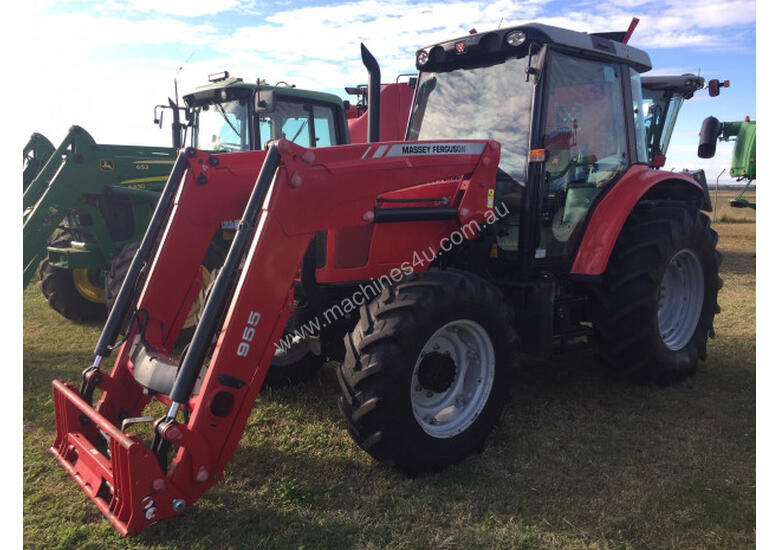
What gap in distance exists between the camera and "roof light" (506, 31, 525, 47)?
375 centimetres

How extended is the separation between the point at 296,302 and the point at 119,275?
2.55 m

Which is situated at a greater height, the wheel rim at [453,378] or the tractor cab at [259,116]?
the tractor cab at [259,116]

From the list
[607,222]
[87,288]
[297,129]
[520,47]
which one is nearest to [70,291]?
[87,288]

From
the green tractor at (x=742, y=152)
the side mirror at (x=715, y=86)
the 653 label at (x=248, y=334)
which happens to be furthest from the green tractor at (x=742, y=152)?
the 653 label at (x=248, y=334)

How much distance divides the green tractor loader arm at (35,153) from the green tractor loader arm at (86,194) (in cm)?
126

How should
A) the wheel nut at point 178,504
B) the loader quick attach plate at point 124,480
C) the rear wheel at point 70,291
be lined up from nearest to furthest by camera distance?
1. the loader quick attach plate at point 124,480
2. the wheel nut at point 178,504
3. the rear wheel at point 70,291

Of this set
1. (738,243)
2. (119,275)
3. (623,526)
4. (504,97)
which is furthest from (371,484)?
(738,243)

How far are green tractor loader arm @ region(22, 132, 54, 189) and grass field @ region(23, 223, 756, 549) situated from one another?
400 cm

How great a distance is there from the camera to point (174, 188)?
3.36 metres

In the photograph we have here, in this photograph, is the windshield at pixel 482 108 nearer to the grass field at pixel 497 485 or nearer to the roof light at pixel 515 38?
the roof light at pixel 515 38

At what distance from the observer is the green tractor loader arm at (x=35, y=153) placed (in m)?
7.23

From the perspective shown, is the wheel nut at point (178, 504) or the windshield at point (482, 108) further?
the windshield at point (482, 108)

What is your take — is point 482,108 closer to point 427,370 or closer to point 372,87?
point 372,87

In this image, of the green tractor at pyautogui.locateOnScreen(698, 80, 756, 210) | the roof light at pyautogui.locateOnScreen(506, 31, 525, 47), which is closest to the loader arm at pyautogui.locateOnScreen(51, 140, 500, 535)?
the roof light at pyautogui.locateOnScreen(506, 31, 525, 47)
